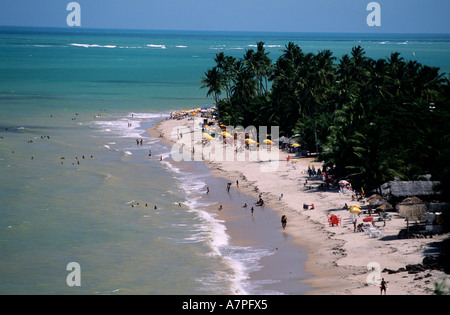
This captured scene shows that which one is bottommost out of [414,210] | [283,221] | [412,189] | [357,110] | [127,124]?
[283,221]

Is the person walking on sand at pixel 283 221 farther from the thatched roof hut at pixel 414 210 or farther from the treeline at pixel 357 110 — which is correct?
the thatched roof hut at pixel 414 210

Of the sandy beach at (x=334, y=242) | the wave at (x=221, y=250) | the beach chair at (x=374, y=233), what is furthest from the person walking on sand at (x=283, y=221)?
the beach chair at (x=374, y=233)

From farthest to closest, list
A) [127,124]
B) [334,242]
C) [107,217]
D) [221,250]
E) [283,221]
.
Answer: [127,124] → [107,217] → [283,221] → [221,250] → [334,242]

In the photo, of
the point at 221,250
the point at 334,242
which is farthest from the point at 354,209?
the point at 221,250

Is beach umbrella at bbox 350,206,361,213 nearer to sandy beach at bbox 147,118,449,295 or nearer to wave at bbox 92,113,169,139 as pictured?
sandy beach at bbox 147,118,449,295

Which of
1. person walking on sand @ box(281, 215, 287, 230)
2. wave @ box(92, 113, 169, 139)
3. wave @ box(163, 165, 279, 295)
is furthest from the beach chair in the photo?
wave @ box(92, 113, 169, 139)

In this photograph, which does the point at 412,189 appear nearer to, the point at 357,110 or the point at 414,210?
the point at 414,210
